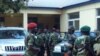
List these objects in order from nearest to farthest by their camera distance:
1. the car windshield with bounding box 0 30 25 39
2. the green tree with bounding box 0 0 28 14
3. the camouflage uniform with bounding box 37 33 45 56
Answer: the camouflage uniform with bounding box 37 33 45 56 < the car windshield with bounding box 0 30 25 39 < the green tree with bounding box 0 0 28 14

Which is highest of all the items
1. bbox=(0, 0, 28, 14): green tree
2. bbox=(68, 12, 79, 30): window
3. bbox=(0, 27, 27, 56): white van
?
bbox=(0, 0, 28, 14): green tree

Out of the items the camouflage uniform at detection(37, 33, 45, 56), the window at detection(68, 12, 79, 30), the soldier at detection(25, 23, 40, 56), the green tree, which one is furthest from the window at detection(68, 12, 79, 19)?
the soldier at detection(25, 23, 40, 56)

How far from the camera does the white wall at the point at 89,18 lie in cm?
1911

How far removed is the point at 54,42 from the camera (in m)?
9.10

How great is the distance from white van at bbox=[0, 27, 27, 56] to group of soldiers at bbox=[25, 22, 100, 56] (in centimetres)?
167

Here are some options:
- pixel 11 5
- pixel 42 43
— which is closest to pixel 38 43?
pixel 42 43

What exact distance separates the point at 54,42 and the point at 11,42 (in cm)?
255

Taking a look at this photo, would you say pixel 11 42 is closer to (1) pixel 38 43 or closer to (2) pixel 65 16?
(1) pixel 38 43

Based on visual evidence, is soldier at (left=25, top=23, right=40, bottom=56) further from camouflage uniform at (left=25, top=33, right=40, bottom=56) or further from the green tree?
the green tree

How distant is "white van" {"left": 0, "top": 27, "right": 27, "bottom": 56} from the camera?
1070 centimetres

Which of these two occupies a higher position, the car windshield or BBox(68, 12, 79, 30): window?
BBox(68, 12, 79, 30): window

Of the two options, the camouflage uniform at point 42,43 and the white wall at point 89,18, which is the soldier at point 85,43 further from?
the white wall at point 89,18

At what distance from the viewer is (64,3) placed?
25.2m

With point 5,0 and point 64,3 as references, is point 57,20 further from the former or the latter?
point 5,0
